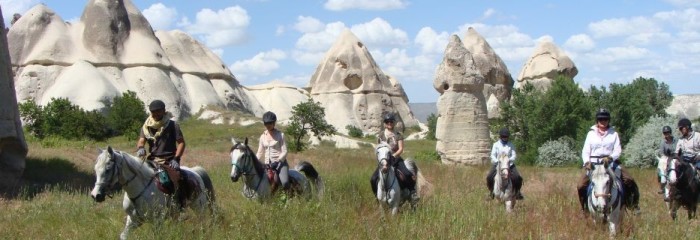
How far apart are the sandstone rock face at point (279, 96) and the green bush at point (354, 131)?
327 inches

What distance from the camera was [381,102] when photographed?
64.8 meters

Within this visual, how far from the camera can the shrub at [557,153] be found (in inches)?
1182

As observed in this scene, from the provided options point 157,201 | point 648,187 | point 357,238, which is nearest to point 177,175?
point 157,201

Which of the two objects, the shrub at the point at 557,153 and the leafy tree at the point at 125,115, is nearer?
the shrub at the point at 557,153

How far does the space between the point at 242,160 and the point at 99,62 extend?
149ft

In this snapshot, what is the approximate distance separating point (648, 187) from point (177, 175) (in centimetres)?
1310

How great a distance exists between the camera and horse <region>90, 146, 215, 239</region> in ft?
24.5

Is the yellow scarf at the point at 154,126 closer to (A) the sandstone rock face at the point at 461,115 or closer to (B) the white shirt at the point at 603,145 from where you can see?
(B) the white shirt at the point at 603,145

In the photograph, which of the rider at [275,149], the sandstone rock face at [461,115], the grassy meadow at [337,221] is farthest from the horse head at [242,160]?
the sandstone rock face at [461,115]

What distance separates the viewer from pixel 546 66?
176 ft

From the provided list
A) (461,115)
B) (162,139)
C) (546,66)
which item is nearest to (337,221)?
(162,139)

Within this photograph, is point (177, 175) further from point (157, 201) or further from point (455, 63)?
point (455, 63)

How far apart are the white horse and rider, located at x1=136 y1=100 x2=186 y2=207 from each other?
563 cm

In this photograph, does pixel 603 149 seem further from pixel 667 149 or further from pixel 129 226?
pixel 129 226
